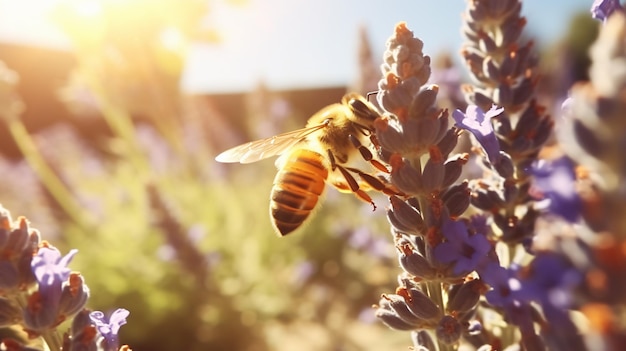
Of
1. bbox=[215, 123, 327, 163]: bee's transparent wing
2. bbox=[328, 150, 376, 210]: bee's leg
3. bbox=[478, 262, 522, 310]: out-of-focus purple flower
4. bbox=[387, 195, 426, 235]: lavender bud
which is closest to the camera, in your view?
bbox=[478, 262, 522, 310]: out-of-focus purple flower

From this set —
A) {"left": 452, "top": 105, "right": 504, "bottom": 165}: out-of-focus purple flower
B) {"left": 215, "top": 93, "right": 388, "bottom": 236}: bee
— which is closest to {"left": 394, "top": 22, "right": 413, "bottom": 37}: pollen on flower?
{"left": 452, "top": 105, "right": 504, "bottom": 165}: out-of-focus purple flower

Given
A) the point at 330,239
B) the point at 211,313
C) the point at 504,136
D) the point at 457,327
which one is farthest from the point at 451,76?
the point at 330,239

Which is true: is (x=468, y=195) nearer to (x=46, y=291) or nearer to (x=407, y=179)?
(x=407, y=179)

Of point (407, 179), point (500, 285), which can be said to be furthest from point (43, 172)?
point (500, 285)

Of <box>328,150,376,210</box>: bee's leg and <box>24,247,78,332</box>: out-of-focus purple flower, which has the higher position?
<box>328,150,376,210</box>: bee's leg

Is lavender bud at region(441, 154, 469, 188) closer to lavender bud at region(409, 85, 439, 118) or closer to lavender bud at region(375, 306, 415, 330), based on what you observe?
lavender bud at region(409, 85, 439, 118)

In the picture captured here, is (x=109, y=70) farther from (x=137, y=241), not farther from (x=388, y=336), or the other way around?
(x=388, y=336)

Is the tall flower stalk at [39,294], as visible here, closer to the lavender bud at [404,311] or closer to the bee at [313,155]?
the lavender bud at [404,311]
